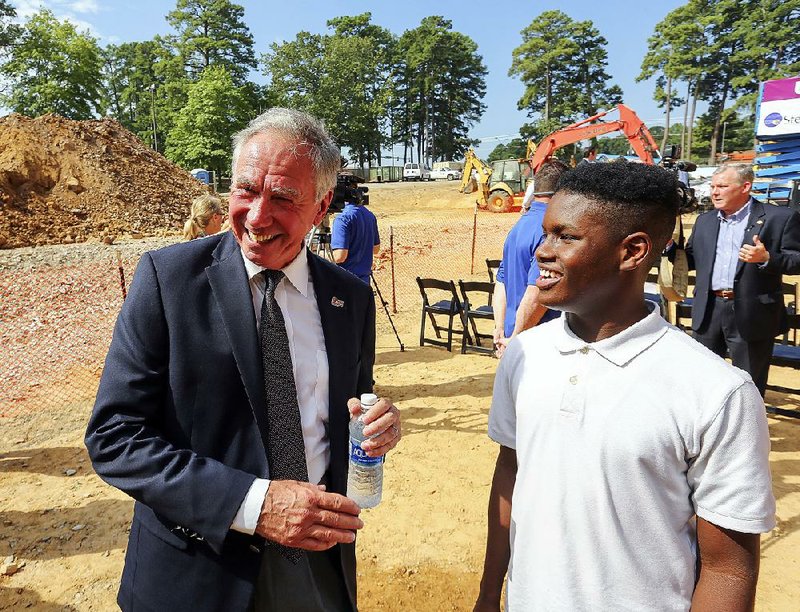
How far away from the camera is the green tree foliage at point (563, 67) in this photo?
179 ft

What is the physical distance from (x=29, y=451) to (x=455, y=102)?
66.4 m

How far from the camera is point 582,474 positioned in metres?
1.47

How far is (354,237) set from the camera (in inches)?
225

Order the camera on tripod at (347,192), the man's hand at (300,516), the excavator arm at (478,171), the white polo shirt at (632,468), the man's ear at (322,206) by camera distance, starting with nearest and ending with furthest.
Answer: the white polo shirt at (632,468), the man's hand at (300,516), the man's ear at (322,206), the camera on tripod at (347,192), the excavator arm at (478,171)

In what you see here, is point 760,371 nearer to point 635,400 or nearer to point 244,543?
point 635,400

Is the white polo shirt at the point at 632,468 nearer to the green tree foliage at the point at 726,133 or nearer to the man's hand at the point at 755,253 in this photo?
the man's hand at the point at 755,253

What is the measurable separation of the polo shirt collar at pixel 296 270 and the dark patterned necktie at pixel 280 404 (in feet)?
0.24

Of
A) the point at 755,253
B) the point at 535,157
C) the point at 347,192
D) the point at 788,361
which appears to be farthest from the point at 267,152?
the point at 535,157

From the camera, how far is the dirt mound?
61.7 feet

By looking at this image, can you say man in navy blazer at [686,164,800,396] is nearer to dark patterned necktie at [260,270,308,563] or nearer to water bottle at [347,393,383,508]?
water bottle at [347,393,383,508]

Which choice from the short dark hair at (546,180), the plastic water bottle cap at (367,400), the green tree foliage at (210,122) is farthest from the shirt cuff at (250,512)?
the green tree foliage at (210,122)

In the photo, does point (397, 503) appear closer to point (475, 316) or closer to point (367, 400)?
point (367, 400)

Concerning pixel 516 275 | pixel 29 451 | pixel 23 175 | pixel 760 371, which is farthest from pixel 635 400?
pixel 23 175

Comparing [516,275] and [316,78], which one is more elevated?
[316,78]
